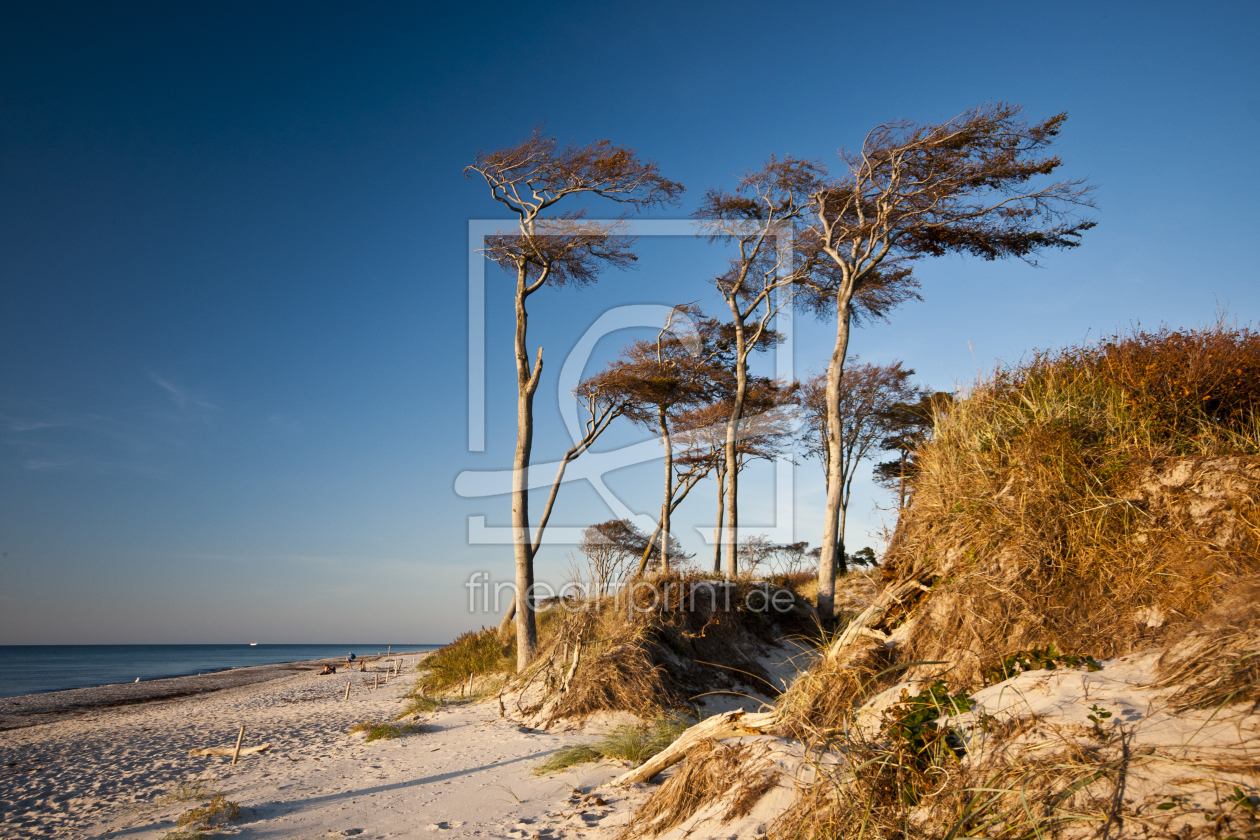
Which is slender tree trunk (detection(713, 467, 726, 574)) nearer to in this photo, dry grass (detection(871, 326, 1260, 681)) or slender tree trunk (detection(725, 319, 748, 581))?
slender tree trunk (detection(725, 319, 748, 581))

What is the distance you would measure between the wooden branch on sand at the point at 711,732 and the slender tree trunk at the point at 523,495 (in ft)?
19.8

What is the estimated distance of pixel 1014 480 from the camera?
4.80m

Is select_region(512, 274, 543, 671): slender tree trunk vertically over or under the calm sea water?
over

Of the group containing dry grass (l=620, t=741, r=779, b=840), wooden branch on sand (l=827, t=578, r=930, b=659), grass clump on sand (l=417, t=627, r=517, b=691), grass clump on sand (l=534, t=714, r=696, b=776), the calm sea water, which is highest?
wooden branch on sand (l=827, t=578, r=930, b=659)

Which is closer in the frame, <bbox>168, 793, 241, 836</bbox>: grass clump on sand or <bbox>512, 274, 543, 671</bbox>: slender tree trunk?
<bbox>168, 793, 241, 836</bbox>: grass clump on sand

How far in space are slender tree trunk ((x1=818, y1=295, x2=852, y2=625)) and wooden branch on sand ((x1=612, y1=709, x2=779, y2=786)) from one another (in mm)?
7830

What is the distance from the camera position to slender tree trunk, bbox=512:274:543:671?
11469 mm

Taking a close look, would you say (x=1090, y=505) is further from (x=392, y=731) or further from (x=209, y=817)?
(x=392, y=731)

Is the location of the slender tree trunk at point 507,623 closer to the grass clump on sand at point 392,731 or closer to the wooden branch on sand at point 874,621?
the grass clump on sand at point 392,731

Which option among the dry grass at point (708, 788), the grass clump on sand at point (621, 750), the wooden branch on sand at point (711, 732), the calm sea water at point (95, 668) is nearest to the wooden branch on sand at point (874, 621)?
the wooden branch on sand at point (711, 732)

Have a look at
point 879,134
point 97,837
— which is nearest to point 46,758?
point 97,837

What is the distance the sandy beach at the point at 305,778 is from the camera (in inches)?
210

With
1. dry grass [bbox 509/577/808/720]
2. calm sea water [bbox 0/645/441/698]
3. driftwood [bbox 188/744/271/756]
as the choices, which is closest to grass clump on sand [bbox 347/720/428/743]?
driftwood [bbox 188/744/271/756]

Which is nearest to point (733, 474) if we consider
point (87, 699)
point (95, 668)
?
point (87, 699)
